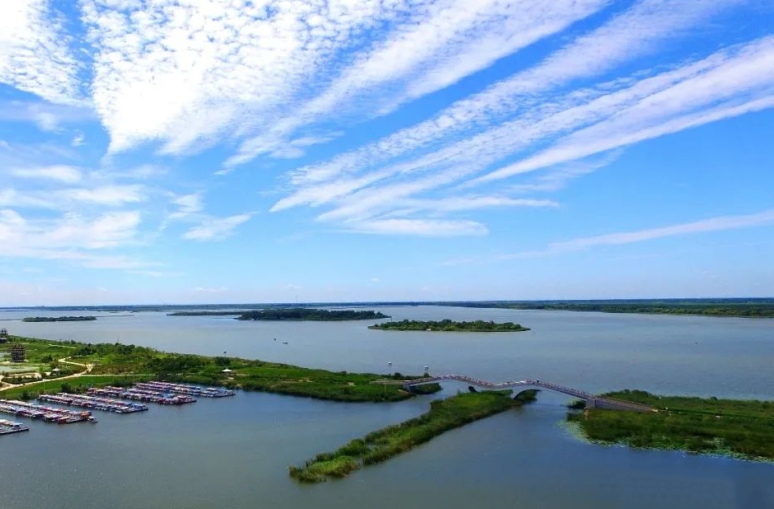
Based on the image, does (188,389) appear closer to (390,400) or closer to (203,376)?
(203,376)

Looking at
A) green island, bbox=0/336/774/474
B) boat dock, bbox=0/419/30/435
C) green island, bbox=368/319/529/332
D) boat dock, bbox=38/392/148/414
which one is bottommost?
boat dock, bbox=0/419/30/435

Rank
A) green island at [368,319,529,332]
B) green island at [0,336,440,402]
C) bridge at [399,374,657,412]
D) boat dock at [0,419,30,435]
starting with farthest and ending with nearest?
1. green island at [368,319,529,332]
2. green island at [0,336,440,402]
3. bridge at [399,374,657,412]
4. boat dock at [0,419,30,435]

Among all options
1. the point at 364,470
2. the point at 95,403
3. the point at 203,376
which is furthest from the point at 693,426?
the point at 203,376

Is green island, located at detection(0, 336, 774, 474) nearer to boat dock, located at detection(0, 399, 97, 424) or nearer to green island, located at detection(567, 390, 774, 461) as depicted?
green island, located at detection(567, 390, 774, 461)

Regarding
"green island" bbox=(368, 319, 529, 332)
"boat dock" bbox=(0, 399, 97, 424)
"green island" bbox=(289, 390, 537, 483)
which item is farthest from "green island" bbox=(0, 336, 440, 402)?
"green island" bbox=(368, 319, 529, 332)

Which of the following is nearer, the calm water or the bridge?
the calm water
